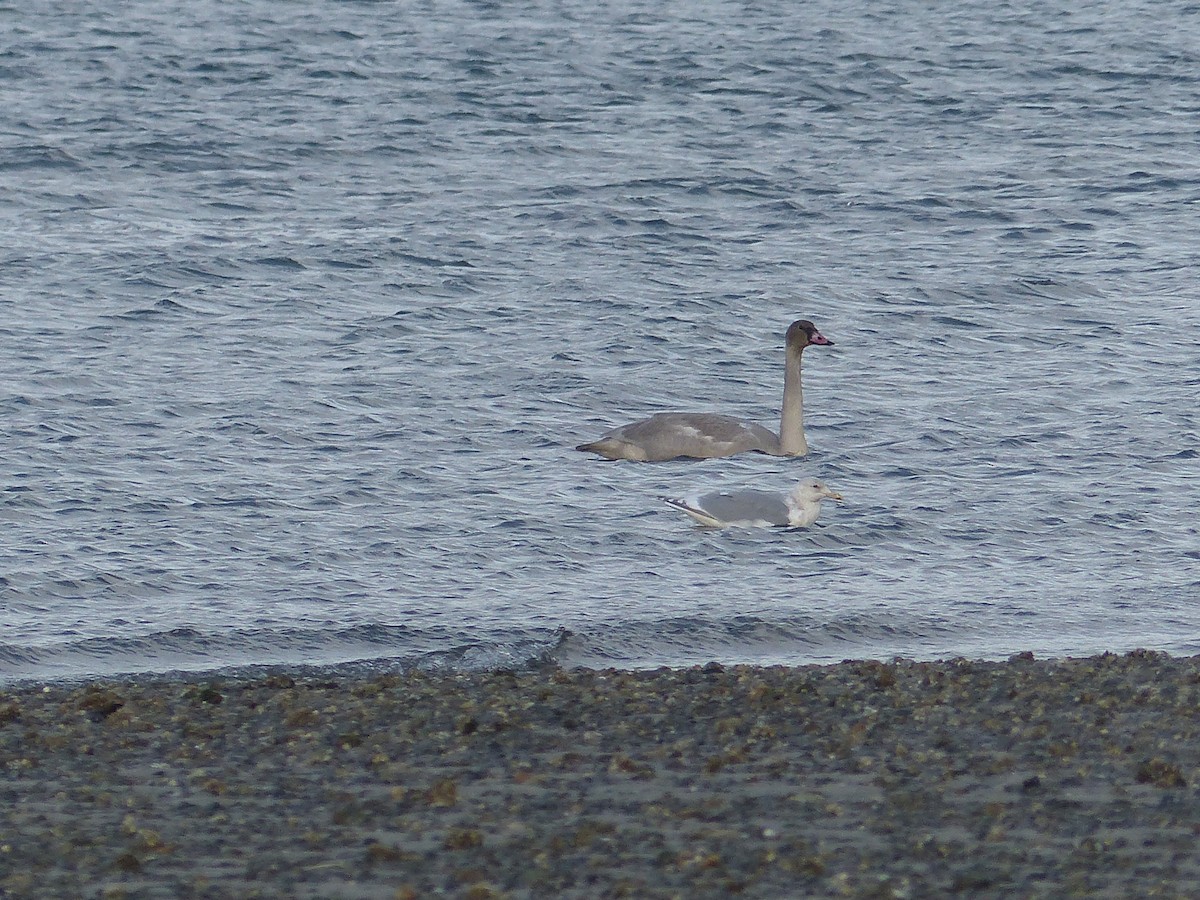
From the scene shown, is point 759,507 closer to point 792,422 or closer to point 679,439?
point 679,439

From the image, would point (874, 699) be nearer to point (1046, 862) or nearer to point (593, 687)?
point (593, 687)

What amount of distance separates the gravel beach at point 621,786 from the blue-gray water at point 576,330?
2367 millimetres

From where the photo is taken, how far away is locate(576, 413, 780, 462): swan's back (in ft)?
51.4

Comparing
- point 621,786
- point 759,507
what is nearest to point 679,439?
point 759,507

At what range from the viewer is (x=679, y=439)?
623 inches

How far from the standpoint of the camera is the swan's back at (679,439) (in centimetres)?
1567

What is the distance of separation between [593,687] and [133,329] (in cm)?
1143

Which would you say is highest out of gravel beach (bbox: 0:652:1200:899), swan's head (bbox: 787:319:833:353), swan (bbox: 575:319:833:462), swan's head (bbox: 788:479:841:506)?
gravel beach (bbox: 0:652:1200:899)

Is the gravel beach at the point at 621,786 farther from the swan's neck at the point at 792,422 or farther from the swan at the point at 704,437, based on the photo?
the swan's neck at the point at 792,422

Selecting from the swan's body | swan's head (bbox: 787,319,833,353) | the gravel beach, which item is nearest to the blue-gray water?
the swan's body

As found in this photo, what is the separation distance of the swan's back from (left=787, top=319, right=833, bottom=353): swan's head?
130cm

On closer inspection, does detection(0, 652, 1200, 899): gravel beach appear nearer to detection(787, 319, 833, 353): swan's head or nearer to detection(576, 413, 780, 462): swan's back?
detection(576, 413, 780, 462): swan's back

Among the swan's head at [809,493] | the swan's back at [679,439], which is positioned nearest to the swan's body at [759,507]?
the swan's head at [809,493]

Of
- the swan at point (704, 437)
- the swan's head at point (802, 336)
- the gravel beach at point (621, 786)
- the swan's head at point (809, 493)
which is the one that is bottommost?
the swan at point (704, 437)
